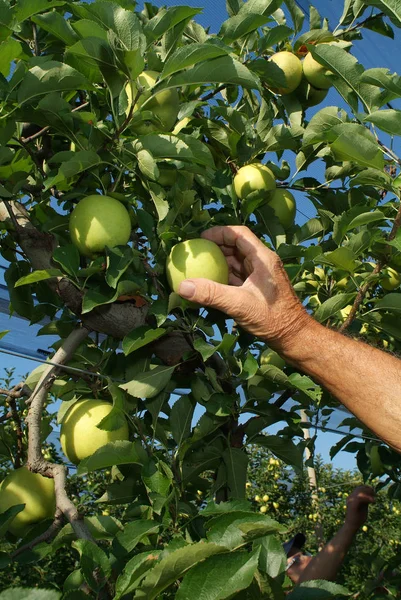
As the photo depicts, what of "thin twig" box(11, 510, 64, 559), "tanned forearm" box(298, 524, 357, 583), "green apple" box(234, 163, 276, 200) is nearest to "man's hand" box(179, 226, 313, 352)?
"green apple" box(234, 163, 276, 200)

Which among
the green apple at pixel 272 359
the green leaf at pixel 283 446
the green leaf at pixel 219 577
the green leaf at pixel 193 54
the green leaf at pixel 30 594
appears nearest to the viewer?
the green leaf at pixel 30 594

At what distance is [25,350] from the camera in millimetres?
5012

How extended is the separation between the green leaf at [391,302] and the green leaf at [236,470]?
1.54ft

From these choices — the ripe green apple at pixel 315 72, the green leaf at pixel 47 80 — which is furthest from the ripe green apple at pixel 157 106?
the ripe green apple at pixel 315 72

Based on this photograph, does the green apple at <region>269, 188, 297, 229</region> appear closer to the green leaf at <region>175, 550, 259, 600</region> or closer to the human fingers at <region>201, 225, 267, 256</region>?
the human fingers at <region>201, 225, 267, 256</region>

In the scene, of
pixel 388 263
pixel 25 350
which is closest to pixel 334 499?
pixel 25 350

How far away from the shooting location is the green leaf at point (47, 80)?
3.15 ft

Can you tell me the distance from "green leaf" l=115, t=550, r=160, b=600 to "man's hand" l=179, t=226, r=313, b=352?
1.57ft

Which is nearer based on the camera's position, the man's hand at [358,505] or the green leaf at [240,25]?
the green leaf at [240,25]

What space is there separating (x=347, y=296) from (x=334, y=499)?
13.4ft

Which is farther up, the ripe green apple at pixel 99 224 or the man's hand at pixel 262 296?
the ripe green apple at pixel 99 224

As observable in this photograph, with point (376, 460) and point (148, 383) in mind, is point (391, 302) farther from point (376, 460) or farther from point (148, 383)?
point (376, 460)

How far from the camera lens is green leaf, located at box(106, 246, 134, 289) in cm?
98

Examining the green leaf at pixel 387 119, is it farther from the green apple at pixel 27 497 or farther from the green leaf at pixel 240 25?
the green apple at pixel 27 497
